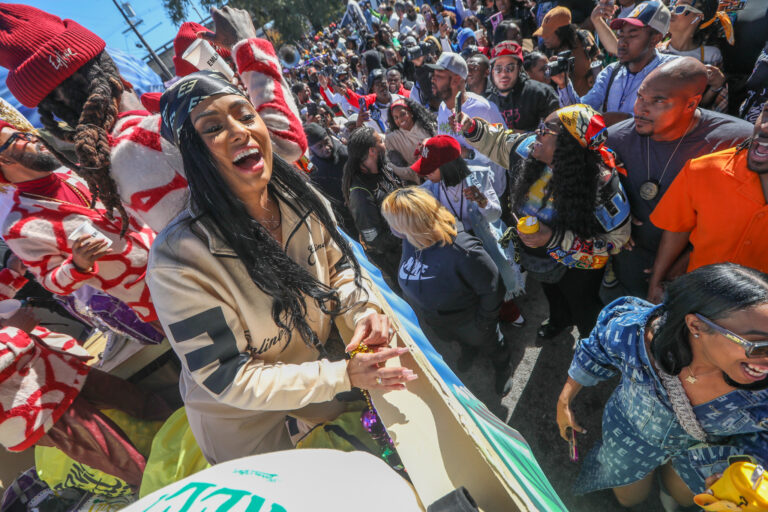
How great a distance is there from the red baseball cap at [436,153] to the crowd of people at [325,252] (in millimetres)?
17

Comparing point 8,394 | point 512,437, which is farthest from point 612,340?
point 8,394

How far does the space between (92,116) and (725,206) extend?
292 cm

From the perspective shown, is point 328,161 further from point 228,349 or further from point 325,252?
point 228,349

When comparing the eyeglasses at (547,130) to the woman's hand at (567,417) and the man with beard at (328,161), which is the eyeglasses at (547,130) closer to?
the woman's hand at (567,417)

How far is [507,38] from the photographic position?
516 centimetres

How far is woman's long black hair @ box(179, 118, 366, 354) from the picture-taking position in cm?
123

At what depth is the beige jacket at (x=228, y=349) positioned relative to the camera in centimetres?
112

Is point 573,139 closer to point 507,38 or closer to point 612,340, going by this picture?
point 612,340

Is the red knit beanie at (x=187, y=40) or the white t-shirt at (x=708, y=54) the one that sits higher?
the red knit beanie at (x=187, y=40)

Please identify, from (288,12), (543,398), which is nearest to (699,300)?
(543,398)

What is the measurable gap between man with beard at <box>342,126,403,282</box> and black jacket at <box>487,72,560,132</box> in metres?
1.47

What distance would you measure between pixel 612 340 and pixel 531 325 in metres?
1.81

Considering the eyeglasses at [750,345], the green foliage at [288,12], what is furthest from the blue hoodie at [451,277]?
the green foliage at [288,12]

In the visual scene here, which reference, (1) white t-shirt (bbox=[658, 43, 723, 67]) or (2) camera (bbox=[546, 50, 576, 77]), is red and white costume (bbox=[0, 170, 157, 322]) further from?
(1) white t-shirt (bbox=[658, 43, 723, 67])
